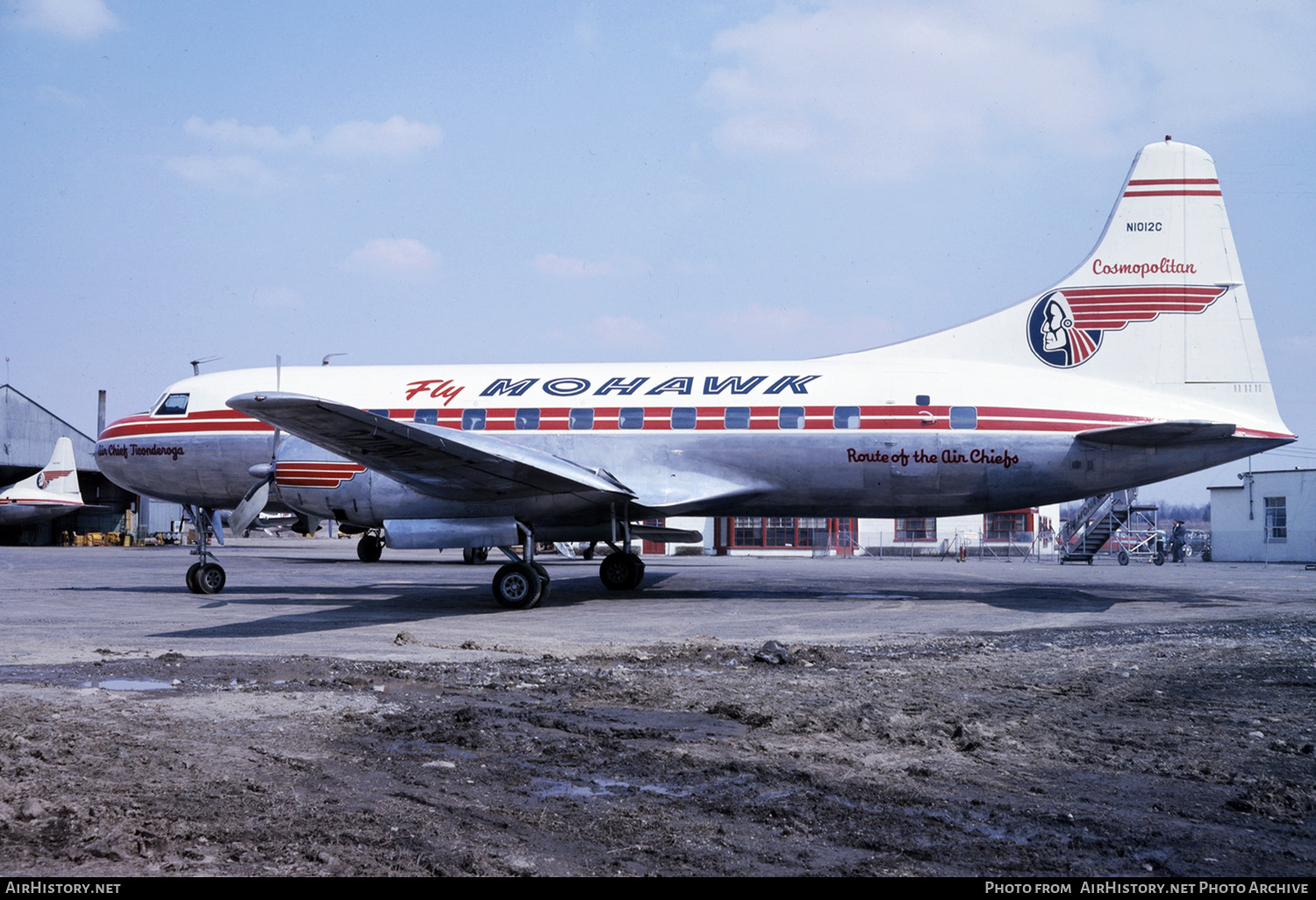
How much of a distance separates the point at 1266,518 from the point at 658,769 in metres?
54.4

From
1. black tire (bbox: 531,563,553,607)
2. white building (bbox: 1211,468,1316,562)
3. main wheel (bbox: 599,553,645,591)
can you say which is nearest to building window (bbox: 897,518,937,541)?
white building (bbox: 1211,468,1316,562)

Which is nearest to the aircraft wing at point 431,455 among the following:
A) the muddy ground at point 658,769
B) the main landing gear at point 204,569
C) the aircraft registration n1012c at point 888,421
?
the aircraft registration n1012c at point 888,421

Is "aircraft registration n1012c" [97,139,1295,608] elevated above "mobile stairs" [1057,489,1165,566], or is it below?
above

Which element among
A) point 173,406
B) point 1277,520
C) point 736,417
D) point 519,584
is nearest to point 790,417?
point 736,417

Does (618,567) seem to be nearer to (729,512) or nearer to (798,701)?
(729,512)

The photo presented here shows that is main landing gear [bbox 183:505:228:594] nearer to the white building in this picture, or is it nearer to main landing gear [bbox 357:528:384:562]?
main landing gear [bbox 357:528:384:562]

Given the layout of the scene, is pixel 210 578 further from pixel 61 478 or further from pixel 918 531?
pixel 918 531

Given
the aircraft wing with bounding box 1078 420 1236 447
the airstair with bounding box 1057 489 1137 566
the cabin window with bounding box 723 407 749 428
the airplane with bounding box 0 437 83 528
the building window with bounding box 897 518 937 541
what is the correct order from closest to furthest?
the aircraft wing with bounding box 1078 420 1236 447, the cabin window with bounding box 723 407 749 428, the airstair with bounding box 1057 489 1137 566, the airplane with bounding box 0 437 83 528, the building window with bounding box 897 518 937 541

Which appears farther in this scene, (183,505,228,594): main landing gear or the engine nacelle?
(183,505,228,594): main landing gear

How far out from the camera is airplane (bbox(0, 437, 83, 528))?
56.4 m

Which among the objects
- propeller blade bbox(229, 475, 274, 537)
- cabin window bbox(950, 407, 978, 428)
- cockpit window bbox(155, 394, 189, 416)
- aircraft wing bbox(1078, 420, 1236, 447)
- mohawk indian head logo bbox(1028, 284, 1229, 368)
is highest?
mohawk indian head logo bbox(1028, 284, 1229, 368)

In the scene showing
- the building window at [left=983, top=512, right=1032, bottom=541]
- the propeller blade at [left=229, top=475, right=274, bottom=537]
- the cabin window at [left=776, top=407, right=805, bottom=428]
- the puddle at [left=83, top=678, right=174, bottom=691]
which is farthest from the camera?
the building window at [left=983, top=512, right=1032, bottom=541]

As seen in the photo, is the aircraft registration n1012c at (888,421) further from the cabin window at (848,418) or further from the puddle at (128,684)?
the puddle at (128,684)

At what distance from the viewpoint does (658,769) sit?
5773mm
